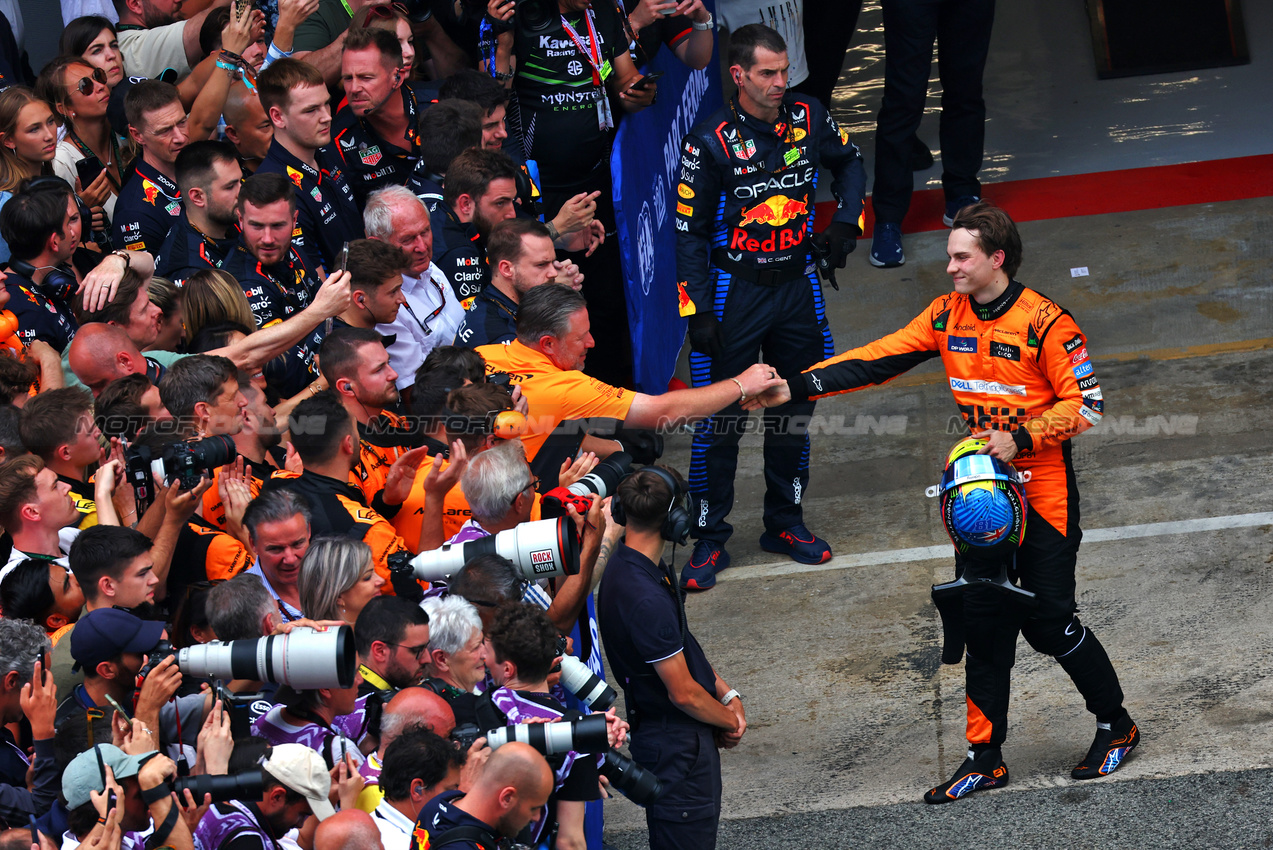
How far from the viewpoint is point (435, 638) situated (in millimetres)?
3986

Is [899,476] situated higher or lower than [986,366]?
lower

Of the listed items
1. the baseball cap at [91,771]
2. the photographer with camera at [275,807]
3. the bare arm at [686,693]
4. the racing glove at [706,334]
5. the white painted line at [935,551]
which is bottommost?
the white painted line at [935,551]

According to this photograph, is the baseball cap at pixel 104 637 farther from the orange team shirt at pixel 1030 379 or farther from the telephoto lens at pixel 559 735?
the orange team shirt at pixel 1030 379

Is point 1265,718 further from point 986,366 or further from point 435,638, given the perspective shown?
point 435,638

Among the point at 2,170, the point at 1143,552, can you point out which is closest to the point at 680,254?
the point at 1143,552

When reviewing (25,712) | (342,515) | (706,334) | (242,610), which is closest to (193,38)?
(706,334)

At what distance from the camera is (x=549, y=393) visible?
5.24m

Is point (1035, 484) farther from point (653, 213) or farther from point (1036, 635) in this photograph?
point (653, 213)

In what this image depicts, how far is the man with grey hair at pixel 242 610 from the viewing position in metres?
3.78

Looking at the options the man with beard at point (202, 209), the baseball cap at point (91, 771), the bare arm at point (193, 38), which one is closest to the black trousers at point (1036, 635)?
the baseball cap at point (91, 771)

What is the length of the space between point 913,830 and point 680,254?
3245mm

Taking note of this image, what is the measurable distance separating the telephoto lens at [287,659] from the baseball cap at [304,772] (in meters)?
0.23

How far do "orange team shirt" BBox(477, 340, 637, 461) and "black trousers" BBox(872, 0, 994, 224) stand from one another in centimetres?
502

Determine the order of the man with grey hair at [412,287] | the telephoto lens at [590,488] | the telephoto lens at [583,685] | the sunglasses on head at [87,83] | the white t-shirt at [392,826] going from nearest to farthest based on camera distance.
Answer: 1. the white t-shirt at [392,826]
2. the telephoto lens at [583,685]
3. the telephoto lens at [590,488]
4. the man with grey hair at [412,287]
5. the sunglasses on head at [87,83]
